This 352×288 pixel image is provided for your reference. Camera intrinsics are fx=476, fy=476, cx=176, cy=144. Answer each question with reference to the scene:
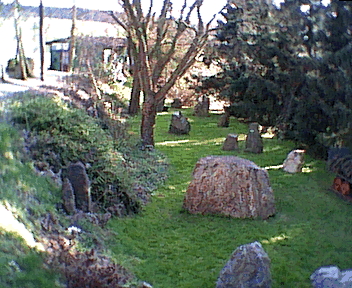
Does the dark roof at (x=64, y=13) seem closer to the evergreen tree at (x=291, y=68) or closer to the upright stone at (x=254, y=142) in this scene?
the evergreen tree at (x=291, y=68)

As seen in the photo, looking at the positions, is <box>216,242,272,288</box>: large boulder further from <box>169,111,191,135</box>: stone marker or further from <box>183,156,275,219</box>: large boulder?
<box>169,111,191,135</box>: stone marker

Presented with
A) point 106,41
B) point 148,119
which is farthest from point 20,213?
point 106,41

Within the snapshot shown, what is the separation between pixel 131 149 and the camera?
12047 mm

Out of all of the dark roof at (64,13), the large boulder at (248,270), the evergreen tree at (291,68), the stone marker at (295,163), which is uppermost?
the dark roof at (64,13)

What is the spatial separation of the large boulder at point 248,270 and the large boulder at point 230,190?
9.36ft

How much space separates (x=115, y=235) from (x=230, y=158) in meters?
2.71

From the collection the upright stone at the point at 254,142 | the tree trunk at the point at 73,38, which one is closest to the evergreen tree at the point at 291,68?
the upright stone at the point at 254,142

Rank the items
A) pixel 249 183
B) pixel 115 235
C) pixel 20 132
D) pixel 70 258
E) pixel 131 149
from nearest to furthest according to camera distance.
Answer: pixel 70 258 < pixel 115 235 < pixel 20 132 < pixel 249 183 < pixel 131 149

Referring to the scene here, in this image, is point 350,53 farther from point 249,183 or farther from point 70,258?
point 70,258

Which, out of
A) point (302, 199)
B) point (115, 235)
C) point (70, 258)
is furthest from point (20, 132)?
point (302, 199)

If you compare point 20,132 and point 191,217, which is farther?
point 191,217

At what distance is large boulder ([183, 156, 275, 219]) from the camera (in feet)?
26.8

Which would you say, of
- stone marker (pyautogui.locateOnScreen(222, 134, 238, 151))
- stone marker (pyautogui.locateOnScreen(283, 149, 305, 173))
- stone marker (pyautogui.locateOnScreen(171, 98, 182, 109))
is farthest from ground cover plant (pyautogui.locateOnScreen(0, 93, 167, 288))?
stone marker (pyautogui.locateOnScreen(171, 98, 182, 109))

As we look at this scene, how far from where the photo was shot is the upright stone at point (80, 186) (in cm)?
704
